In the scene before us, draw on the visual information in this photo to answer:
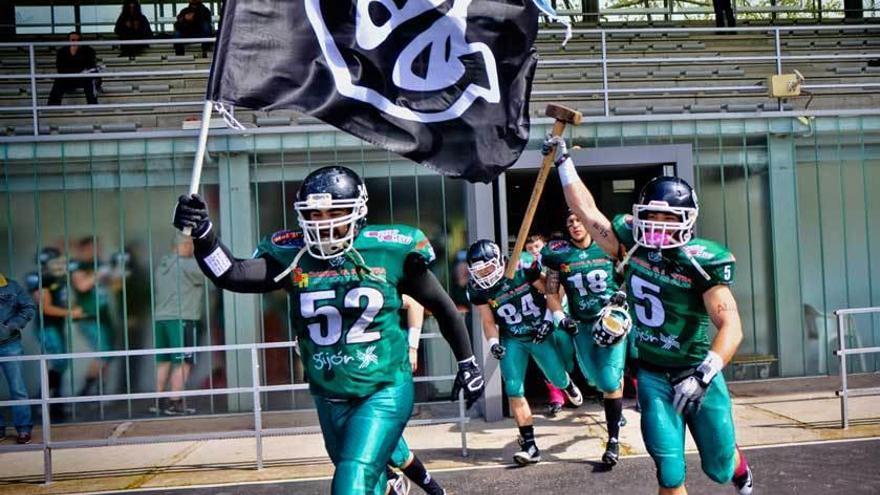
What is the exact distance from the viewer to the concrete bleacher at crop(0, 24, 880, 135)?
41.7ft

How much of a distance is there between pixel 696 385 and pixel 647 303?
2.28 feet

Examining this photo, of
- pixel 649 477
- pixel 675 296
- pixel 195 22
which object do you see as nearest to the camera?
pixel 675 296

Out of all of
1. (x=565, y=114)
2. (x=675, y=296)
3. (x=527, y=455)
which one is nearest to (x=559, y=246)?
(x=527, y=455)

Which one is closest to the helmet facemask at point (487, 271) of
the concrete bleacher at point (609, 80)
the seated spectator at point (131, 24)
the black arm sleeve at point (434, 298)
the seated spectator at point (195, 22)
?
the black arm sleeve at point (434, 298)

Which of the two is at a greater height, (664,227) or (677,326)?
(664,227)

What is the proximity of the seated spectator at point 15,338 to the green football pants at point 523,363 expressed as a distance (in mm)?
5110

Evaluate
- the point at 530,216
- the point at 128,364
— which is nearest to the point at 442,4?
the point at 530,216

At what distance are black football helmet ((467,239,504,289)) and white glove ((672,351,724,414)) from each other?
3417 millimetres

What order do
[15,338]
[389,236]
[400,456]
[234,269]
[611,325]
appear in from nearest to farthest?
[234,269]
[389,236]
[400,456]
[611,325]
[15,338]

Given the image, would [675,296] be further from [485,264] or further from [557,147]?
[485,264]

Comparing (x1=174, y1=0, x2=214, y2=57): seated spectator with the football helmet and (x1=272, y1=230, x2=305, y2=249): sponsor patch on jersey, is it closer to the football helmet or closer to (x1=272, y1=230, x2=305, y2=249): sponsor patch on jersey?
the football helmet

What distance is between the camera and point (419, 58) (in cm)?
565

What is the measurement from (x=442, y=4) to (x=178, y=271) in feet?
22.1

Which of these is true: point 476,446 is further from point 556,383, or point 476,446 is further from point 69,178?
point 69,178
